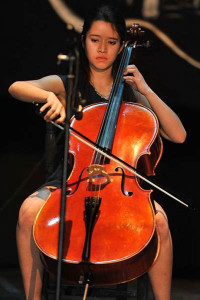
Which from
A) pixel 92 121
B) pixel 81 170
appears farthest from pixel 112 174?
pixel 92 121

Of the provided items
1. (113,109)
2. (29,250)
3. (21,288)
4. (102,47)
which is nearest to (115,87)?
(113,109)

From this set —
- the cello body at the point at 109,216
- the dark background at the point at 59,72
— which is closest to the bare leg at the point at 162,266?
the cello body at the point at 109,216

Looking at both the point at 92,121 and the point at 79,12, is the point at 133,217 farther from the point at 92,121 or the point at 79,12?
the point at 79,12

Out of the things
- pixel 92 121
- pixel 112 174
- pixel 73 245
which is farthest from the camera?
pixel 92 121

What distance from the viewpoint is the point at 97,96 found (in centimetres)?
252

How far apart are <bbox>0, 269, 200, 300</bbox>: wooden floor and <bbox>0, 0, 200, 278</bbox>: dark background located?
0.17 feet

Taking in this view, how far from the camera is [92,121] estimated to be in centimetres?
229

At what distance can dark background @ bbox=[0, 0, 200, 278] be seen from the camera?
119 inches

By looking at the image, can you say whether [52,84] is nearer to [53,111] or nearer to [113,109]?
[113,109]

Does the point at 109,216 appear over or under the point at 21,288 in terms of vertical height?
over

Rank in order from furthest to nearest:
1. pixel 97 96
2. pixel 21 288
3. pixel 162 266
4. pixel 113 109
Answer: pixel 21 288 → pixel 97 96 → pixel 113 109 → pixel 162 266

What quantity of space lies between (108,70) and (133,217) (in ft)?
2.57

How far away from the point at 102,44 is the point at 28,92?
343 mm

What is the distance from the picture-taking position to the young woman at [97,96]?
2.14 m
